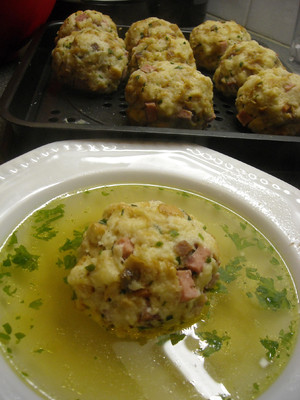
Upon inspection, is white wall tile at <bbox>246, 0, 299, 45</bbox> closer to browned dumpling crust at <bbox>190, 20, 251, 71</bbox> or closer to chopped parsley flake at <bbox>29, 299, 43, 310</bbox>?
browned dumpling crust at <bbox>190, 20, 251, 71</bbox>

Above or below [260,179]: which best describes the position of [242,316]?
below

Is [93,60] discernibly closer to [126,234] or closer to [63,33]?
[63,33]

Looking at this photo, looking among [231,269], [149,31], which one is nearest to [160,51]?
[149,31]

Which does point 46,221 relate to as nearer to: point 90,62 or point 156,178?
point 156,178

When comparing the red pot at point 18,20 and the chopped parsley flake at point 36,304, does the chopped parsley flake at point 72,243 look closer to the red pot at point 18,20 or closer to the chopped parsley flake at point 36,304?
the chopped parsley flake at point 36,304

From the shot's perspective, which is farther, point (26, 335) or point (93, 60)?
point (93, 60)

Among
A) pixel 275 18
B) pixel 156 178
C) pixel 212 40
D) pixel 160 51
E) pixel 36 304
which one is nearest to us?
pixel 36 304

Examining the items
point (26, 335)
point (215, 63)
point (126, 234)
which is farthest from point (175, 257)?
point (215, 63)
